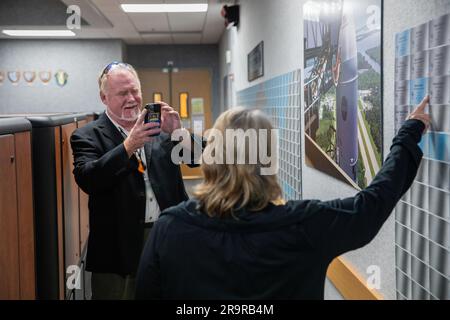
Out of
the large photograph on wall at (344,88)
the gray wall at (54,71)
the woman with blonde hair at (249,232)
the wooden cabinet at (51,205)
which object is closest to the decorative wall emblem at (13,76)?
the gray wall at (54,71)

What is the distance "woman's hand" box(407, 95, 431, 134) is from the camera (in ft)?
3.29

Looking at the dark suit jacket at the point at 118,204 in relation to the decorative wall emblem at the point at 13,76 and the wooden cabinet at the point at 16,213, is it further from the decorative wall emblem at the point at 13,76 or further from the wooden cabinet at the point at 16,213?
the decorative wall emblem at the point at 13,76

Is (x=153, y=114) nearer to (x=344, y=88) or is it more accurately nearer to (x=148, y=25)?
(x=344, y=88)

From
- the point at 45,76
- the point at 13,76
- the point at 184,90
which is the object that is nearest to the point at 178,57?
the point at 184,90

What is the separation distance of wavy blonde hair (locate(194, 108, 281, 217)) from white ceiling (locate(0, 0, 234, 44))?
4073mm

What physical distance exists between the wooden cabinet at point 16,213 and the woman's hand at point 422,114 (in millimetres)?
1031

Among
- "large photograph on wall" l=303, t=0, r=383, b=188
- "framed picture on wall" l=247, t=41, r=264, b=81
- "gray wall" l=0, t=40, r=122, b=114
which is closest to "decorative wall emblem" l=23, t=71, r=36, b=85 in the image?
"gray wall" l=0, t=40, r=122, b=114

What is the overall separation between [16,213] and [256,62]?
221cm

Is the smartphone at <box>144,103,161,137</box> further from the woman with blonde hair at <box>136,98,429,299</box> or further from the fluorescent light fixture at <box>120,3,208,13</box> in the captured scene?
the fluorescent light fixture at <box>120,3,208,13</box>

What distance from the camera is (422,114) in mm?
1011

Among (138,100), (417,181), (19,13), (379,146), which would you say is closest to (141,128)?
(138,100)

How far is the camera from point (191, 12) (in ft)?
17.8

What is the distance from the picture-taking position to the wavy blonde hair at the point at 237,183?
883 millimetres

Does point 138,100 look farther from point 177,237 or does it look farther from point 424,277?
point 424,277
